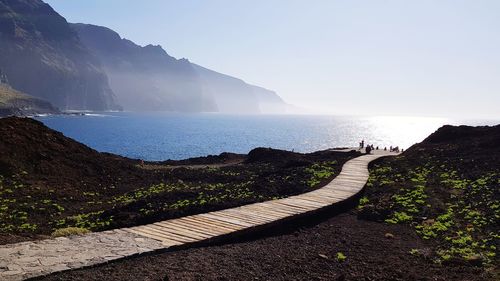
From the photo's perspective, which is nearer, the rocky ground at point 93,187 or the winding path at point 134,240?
the winding path at point 134,240

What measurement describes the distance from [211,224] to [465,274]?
6.78m

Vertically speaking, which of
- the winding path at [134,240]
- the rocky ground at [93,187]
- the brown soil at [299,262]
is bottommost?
the rocky ground at [93,187]

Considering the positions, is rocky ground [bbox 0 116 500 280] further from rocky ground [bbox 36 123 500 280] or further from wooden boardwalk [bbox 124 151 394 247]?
wooden boardwalk [bbox 124 151 394 247]

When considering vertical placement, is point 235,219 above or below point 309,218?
above

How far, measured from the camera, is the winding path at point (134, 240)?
8086 mm

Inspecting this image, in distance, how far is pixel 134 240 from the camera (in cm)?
988

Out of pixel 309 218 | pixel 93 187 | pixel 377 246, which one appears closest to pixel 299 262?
pixel 377 246

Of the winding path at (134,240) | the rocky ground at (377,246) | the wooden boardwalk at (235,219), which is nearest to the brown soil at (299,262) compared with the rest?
the rocky ground at (377,246)

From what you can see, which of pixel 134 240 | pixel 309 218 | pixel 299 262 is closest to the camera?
pixel 134 240

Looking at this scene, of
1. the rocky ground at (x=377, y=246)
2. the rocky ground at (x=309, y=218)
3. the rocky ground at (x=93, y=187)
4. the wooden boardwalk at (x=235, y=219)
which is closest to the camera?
the rocky ground at (x=377, y=246)

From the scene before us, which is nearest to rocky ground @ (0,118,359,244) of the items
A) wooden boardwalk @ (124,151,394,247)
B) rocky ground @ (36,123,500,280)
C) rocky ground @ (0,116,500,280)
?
rocky ground @ (0,116,500,280)

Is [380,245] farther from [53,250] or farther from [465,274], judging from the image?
[53,250]

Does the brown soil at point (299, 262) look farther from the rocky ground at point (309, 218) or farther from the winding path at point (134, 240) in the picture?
the winding path at point (134, 240)

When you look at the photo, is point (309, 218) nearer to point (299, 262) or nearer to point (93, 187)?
point (299, 262)
